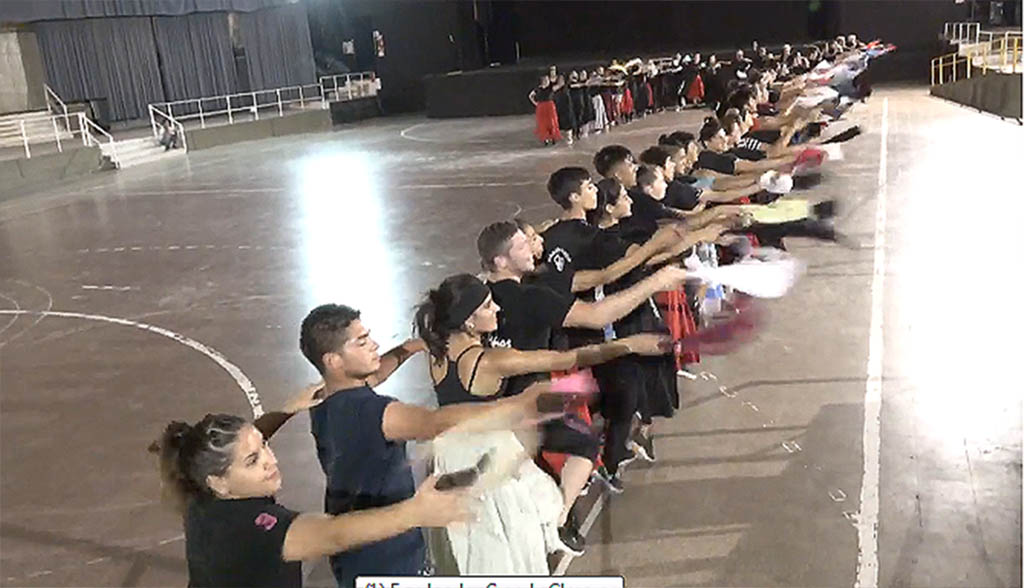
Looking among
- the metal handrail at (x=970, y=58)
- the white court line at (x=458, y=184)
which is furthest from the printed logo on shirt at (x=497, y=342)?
the metal handrail at (x=970, y=58)

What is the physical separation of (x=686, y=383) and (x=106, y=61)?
23.7 metres

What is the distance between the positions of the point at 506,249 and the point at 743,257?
2.72m

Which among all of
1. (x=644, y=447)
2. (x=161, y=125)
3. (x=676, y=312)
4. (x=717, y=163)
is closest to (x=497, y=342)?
(x=644, y=447)

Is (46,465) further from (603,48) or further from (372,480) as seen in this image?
(603,48)

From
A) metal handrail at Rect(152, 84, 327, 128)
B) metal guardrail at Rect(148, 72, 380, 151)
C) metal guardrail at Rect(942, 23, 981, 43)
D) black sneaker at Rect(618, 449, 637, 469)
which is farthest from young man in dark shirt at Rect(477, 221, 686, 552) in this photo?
metal guardrail at Rect(942, 23, 981, 43)

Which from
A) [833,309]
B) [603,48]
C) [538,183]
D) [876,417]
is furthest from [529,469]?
[603,48]

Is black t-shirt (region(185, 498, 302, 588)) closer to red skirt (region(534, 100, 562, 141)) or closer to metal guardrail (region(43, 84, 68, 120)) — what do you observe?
red skirt (region(534, 100, 562, 141))

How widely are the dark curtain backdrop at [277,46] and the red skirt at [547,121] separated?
13830 mm

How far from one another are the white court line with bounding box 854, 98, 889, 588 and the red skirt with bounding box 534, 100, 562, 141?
10429 mm

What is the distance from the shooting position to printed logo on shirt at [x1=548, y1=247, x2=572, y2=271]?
3951 mm

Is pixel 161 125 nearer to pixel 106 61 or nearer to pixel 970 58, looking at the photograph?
pixel 106 61

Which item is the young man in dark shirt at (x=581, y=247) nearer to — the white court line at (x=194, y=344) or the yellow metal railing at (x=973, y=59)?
the white court line at (x=194, y=344)

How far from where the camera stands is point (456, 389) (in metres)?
2.84

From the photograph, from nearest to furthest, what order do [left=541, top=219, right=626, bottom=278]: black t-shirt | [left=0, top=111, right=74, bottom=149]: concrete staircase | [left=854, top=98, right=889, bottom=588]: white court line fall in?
1. [left=854, top=98, right=889, bottom=588]: white court line
2. [left=541, top=219, right=626, bottom=278]: black t-shirt
3. [left=0, top=111, right=74, bottom=149]: concrete staircase
